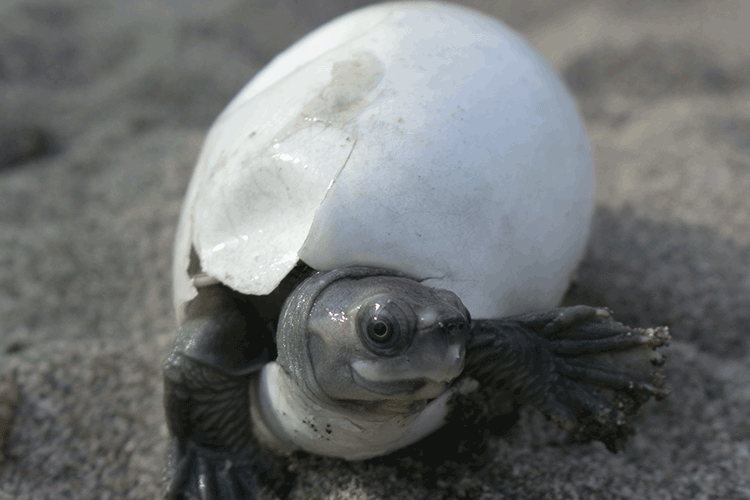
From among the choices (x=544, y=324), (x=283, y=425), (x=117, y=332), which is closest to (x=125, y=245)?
(x=117, y=332)

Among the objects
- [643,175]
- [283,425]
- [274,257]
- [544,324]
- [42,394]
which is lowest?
[643,175]

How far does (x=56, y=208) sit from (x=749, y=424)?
2.49m

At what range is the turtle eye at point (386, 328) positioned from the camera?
938 millimetres

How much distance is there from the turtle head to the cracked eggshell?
0.22ft

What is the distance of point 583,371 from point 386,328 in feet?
1.71

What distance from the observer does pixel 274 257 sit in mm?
1126

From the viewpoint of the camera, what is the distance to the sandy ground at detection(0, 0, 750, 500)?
1.36m

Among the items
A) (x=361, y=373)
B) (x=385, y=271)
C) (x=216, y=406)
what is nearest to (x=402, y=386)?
(x=361, y=373)

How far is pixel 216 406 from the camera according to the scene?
1.27m

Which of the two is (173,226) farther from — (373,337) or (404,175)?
(373,337)

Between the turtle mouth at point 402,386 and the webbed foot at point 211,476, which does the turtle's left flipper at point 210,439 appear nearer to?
the webbed foot at point 211,476

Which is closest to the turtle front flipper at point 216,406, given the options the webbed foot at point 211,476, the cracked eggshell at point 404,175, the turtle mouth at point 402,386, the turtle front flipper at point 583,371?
the webbed foot at point 211,476

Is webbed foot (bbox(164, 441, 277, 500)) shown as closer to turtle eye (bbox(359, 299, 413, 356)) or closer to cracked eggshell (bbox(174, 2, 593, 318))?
cracked eggshell (bbox(174, 2, 593, 318))

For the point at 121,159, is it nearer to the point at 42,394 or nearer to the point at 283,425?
the point at 42,394
